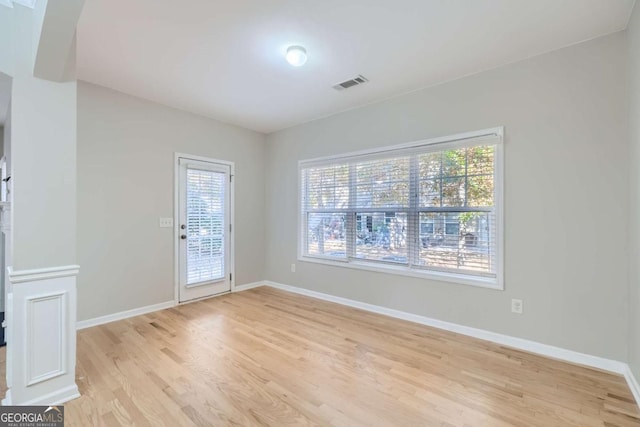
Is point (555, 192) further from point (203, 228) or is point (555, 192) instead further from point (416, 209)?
point (203, 228)

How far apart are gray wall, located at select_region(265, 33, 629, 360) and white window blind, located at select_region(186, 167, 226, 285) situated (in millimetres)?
2833

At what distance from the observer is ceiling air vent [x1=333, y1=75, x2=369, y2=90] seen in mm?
3079

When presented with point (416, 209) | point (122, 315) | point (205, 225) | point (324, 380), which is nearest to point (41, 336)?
point (122, 315)

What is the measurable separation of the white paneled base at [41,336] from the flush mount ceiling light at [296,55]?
90.4 inches

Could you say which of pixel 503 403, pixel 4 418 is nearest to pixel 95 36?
pixel 4 418

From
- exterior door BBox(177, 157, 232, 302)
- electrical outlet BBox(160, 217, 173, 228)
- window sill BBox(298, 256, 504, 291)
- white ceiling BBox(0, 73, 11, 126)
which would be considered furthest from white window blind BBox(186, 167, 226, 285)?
white ceiling BBox(0, 73, 11, 126)

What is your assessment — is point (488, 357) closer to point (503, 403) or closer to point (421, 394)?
point (503, 403)

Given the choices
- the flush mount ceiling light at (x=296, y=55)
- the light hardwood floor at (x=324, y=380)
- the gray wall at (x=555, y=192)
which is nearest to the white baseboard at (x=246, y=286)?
the light hardwood floor at (x=324, y=380)

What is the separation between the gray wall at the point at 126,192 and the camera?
319 cm

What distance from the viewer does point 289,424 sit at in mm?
1729

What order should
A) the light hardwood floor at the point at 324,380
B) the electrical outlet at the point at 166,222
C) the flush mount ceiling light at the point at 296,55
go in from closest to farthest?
the light hardwood floor at the point at 324,380
the flush mount ceiling light at the point at 296,55
the electrical outlet at the point at 166,222

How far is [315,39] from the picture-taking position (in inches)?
94.3

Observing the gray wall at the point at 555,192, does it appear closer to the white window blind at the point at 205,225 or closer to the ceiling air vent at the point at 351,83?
the ceiling air vent at the point at 351,83

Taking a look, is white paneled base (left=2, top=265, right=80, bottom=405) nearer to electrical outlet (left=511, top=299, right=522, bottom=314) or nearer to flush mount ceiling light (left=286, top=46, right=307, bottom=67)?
flush mount ceiling light (left=286, top=46, right=307, bottom=67)
